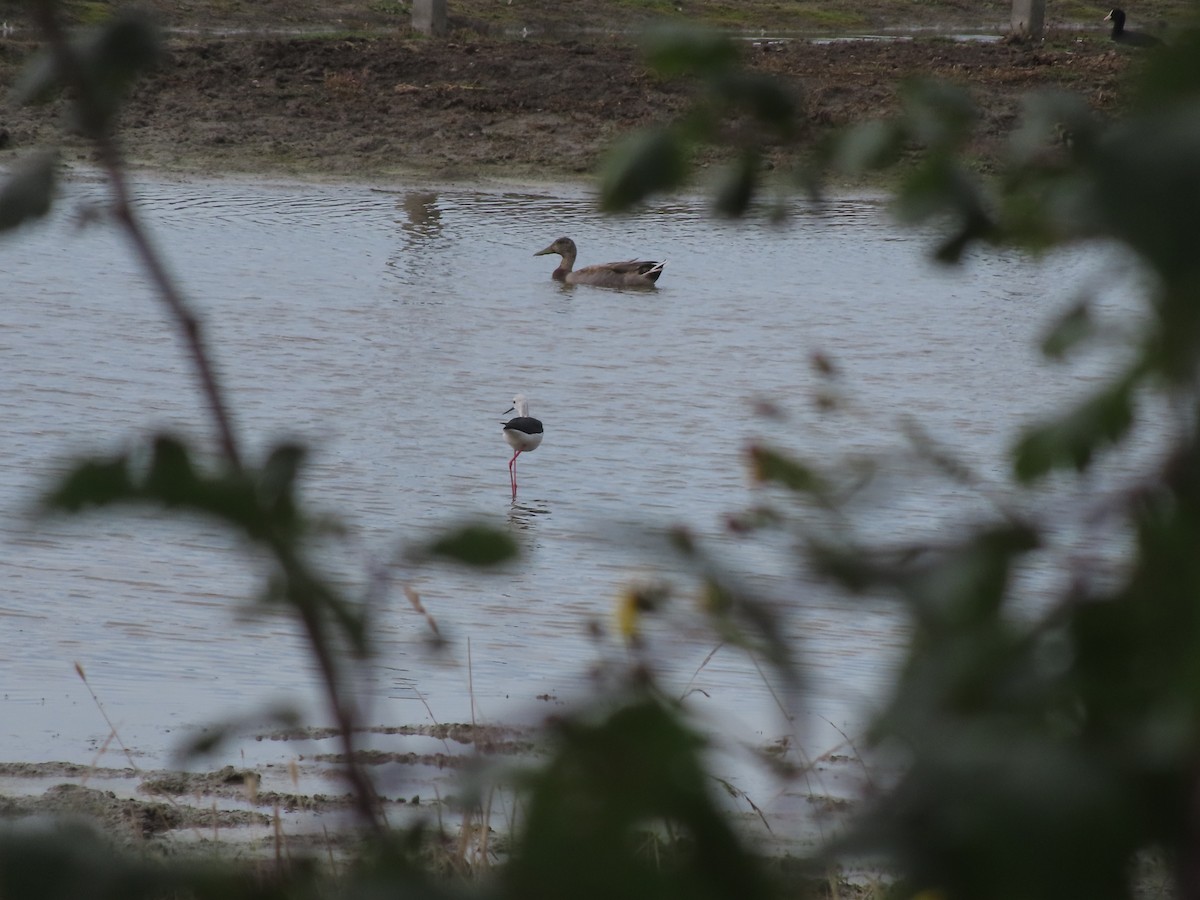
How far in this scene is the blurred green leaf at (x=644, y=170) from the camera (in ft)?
2.85

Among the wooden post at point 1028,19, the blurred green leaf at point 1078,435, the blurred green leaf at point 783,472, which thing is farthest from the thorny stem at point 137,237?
the wooden post at point 1028,19

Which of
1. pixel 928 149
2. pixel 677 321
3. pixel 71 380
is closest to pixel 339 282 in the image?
pixel 677 321

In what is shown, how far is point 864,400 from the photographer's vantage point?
9375 mm

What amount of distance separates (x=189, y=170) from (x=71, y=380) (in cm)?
826

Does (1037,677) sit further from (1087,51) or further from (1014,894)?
(1087,51)

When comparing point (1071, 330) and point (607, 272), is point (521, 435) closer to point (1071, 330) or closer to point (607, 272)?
point (607, 272)

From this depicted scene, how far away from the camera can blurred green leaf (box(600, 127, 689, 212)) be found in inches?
34.3

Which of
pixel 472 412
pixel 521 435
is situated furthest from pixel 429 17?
pixel 521 435


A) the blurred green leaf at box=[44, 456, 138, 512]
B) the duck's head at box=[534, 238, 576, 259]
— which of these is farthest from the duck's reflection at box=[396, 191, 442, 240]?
the blurred green leaf at box=[44, 456, 138, 512]

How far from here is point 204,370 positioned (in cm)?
82

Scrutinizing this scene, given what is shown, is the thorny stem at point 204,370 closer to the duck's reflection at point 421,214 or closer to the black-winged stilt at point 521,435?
the black-winged stilt at point 521,435

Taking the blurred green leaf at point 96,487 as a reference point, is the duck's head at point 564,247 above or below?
below

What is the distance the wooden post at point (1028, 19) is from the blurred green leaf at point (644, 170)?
27513 mm

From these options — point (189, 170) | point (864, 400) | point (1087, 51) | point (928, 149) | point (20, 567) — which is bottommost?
point (1087, 51)
